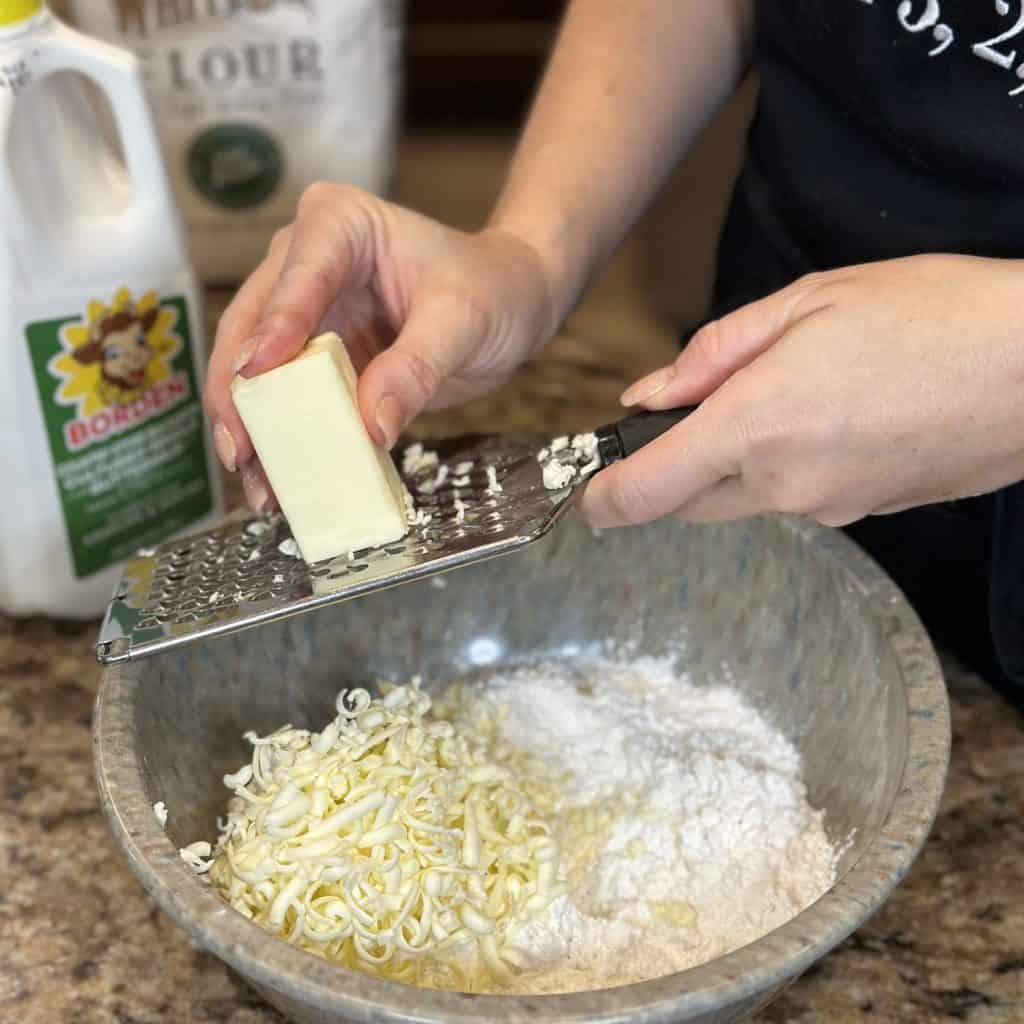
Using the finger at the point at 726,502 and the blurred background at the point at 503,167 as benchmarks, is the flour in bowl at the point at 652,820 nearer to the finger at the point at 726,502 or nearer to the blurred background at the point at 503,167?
the finger at the point at 726,502

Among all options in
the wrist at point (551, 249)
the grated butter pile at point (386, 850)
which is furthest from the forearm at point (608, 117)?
the grated butter pile at point (386, 850)

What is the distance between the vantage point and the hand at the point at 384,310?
0.72 metres

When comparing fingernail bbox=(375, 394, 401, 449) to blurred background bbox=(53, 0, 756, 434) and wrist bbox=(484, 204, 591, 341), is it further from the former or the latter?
blurred background bbox=(53, 0, 756, 434)

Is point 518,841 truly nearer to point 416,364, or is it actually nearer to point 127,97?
point 416,364

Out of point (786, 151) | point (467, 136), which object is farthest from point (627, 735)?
point (467, 136)

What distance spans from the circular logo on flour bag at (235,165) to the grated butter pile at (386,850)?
661 mm

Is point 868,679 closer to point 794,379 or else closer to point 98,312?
→ point 794,379

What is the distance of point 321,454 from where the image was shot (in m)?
0.68

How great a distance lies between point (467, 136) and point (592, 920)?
1.31m

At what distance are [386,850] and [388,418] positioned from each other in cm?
22

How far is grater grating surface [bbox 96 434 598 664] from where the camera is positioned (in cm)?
65

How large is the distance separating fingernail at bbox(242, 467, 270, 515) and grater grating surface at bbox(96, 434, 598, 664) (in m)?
0.02

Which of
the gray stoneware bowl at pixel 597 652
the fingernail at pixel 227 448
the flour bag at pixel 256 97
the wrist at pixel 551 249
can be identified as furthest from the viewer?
the flour bag at pixel 256 97

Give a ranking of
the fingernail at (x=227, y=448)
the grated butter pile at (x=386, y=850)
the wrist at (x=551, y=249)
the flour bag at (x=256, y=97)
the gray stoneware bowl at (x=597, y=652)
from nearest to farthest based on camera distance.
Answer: the gray stoneware bowl at (x=597, y=652)
the grated butter pile at (x=386, y=850)
the fingernail at (x=227, y=448)
the wrist at (x=551, y=249)
the flour bag at (x=256, y=97)
